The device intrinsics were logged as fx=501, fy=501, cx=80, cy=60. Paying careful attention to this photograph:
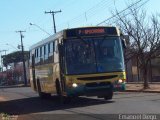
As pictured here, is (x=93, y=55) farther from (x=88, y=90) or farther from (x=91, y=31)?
(x=88, y=90)

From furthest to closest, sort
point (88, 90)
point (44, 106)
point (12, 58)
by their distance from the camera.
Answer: point (12, 58)
point (44, 106)
point (88, 90)

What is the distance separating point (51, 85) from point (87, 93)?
163 inches

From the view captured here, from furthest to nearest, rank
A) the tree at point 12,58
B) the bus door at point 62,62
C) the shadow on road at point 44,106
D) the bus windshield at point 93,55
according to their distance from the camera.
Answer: the tree at point 12,58 → the bus door at point 62,62 → the bus windshield at point 93,55 → the shadow on road at point 44,106

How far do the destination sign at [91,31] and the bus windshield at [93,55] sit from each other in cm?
Answer: 24

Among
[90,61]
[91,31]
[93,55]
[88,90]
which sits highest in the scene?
[91,31]

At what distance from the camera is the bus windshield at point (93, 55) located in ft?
72.1

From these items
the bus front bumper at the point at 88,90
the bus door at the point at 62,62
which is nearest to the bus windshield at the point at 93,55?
the bus door at the point at 62,62

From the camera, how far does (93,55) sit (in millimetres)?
22188

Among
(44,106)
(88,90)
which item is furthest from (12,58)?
(88,90)

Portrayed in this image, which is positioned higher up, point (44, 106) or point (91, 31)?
point (91, 31)

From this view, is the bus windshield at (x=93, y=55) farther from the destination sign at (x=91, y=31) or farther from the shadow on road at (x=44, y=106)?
the shadow on road at (x=44, y=106)

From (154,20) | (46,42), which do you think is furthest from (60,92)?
(154,20)

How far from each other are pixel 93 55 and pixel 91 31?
3.84 ft

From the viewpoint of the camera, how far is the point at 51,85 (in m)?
25.8
